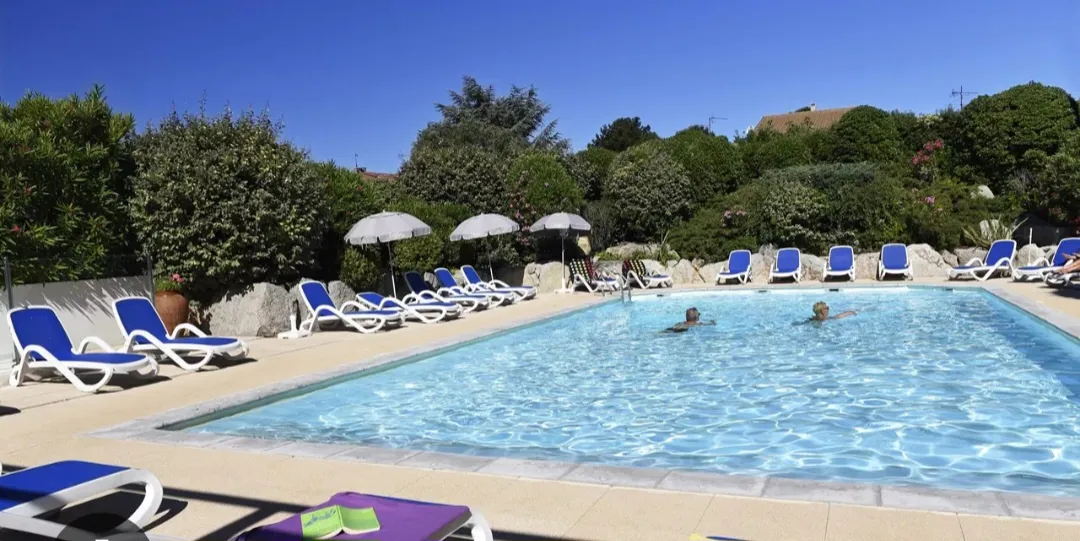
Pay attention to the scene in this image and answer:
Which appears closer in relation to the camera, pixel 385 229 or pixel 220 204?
pixel 220 204

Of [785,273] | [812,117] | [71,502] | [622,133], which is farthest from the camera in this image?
[812,117]

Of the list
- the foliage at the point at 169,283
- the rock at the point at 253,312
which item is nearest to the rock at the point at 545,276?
the rock at the point at 253,312

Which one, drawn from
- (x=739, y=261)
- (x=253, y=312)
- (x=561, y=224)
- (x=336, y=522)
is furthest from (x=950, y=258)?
(x=336, y=522)

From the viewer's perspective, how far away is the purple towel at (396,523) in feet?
8.46

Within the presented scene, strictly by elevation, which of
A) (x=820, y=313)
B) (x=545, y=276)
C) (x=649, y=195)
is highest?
(x=649, y=195)

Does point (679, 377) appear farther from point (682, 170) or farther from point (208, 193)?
point (682, 170)

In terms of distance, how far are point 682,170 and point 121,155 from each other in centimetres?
1583

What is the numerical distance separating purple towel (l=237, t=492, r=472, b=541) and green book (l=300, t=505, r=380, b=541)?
0.08 ft

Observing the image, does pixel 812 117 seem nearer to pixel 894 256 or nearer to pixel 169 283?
pixel 894 256

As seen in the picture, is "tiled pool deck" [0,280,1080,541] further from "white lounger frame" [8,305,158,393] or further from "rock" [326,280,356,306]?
"rock" [326,280,356,306]

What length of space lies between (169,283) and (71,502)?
385 inches

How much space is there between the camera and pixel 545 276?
20.0m

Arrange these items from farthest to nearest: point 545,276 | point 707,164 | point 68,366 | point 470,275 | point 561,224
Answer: point 707,164, point 545,276, point 561,224, point 470,275, point 68,366

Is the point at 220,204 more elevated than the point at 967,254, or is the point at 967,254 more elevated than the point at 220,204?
the point at 220,204
